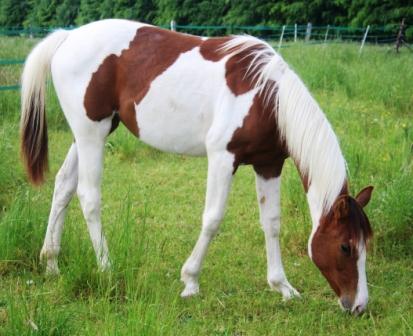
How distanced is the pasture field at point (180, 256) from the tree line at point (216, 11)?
51.1ft

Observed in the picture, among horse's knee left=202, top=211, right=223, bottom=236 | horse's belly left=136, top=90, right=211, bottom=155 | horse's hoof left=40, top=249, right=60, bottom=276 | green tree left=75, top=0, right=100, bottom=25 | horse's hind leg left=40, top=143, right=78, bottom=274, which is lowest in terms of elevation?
green tree left=75, top=0, right=100, bottom=25

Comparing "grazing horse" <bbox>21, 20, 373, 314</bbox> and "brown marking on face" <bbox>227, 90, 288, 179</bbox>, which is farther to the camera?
"brown marking on face" <bbox>227, 90, 288, 179</bbox>

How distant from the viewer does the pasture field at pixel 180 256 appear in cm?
301

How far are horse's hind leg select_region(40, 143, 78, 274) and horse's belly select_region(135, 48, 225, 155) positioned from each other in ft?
2.18

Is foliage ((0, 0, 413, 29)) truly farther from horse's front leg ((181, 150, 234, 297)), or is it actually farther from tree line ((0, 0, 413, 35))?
horse's front leg ((181, 150, 234, 297))

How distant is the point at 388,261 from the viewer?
424cm

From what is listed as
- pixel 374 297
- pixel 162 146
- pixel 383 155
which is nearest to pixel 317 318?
pixel 374 297

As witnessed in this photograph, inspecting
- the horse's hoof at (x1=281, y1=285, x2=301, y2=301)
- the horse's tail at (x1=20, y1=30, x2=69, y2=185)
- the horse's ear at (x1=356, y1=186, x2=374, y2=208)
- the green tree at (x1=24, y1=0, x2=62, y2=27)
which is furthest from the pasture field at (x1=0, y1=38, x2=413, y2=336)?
the green tree at (x1=24, y1=0, x2=62, y2=27)

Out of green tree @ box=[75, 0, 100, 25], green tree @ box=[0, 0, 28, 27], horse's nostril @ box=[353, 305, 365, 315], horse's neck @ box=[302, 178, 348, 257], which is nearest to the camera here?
horse's nostril @ box=[353, 305, 365, 315]

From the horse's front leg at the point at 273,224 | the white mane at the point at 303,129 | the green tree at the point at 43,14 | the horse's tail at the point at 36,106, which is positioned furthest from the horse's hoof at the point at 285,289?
the green tree at the point at 43,14

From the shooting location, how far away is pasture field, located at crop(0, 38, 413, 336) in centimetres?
301

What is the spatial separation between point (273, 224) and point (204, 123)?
2.63 ft

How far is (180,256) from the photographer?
14.0 feet

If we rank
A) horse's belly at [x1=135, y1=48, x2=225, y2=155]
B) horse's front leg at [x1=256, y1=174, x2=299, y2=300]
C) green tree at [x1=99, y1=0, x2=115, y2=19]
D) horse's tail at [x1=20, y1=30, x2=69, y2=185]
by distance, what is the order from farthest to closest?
1. green tree at [x1=99, y1=0, x2=115, y2=19]
2. horse's tail at [x1=20, y1=30, x2=69, y2=185]
3. horse's front leg at [x1=256, y1=174, x2=299, y2=300]
4. horse's belly at [x1=135, y1=48, x2=225, y2=155]
